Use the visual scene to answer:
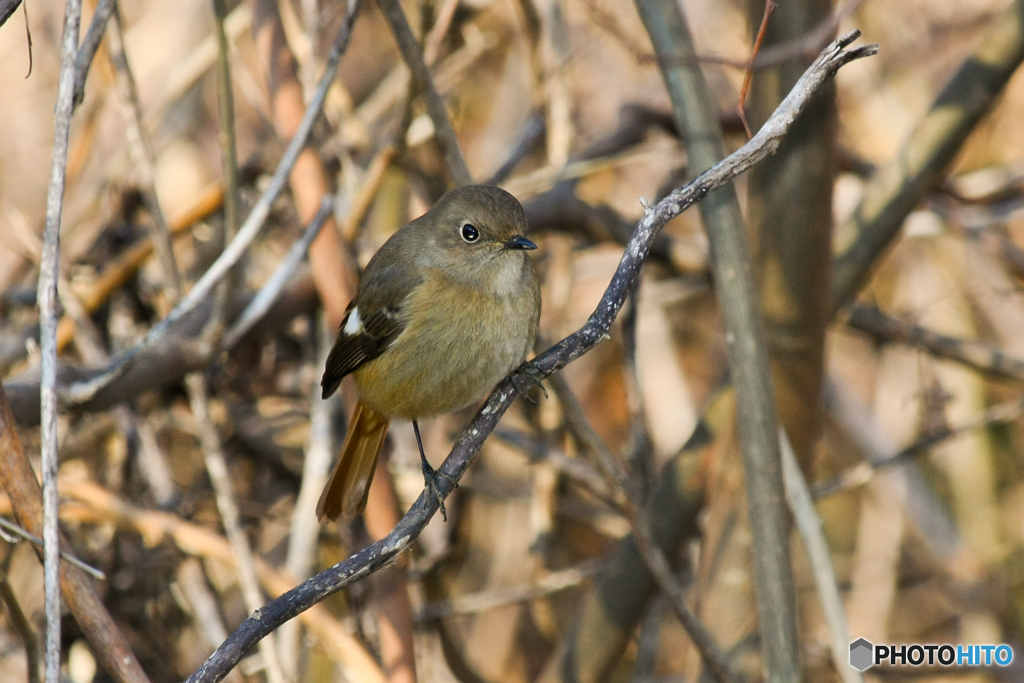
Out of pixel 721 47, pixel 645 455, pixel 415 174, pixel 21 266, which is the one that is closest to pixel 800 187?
pixel 645 455

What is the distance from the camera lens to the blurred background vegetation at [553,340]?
334 centimetres

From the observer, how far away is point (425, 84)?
8.73 feet

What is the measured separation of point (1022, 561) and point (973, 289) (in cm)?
145

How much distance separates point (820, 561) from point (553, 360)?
1130mm

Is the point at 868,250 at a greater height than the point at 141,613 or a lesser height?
greater

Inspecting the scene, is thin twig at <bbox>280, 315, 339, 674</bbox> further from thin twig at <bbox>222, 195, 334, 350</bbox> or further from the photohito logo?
the photohito logo

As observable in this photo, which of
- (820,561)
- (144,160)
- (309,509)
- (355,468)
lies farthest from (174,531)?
(820,561)

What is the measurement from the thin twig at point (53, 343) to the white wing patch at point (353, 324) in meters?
1.25

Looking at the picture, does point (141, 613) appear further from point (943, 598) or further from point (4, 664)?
point (943, 598)

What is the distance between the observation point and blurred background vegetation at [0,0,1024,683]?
334cm

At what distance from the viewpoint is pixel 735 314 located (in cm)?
270


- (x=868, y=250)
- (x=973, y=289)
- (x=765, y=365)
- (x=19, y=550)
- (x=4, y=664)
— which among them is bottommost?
(x=4, y=664)

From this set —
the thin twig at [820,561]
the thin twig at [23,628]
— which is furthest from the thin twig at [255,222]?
the thin twig at [820,561]

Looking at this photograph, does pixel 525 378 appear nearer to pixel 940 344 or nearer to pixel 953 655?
pixel 940 344
